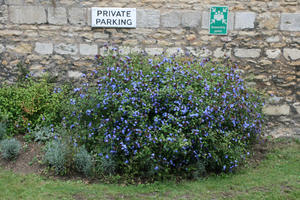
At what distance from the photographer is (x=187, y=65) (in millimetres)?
5059

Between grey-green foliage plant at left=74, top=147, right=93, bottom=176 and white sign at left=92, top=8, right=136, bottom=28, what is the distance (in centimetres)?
252

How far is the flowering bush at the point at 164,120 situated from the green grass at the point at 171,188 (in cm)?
21

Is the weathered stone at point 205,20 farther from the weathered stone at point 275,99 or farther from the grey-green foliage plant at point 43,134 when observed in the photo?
the grey-green foliage plant at point 43,134

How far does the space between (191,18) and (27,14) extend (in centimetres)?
291

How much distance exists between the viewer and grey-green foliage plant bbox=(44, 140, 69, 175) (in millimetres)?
4230

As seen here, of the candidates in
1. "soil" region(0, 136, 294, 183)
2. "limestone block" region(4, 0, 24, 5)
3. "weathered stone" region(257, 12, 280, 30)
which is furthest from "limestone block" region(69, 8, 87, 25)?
"weathered stone" region(257, 12, 280, 30)

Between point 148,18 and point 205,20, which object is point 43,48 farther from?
point 205,20

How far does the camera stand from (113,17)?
5.75m

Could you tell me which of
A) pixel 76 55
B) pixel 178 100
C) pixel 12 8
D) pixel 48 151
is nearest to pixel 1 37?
pixel 12 8

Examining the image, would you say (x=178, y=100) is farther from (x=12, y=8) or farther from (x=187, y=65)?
(x=12, y=8)

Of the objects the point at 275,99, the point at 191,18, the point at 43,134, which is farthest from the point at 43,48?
the point at 275,99

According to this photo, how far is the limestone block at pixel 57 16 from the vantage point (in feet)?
18.9

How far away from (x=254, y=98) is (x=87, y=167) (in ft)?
9.53

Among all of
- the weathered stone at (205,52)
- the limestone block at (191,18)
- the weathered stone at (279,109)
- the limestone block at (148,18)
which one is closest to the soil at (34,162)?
the weathered stone at (279,109)
